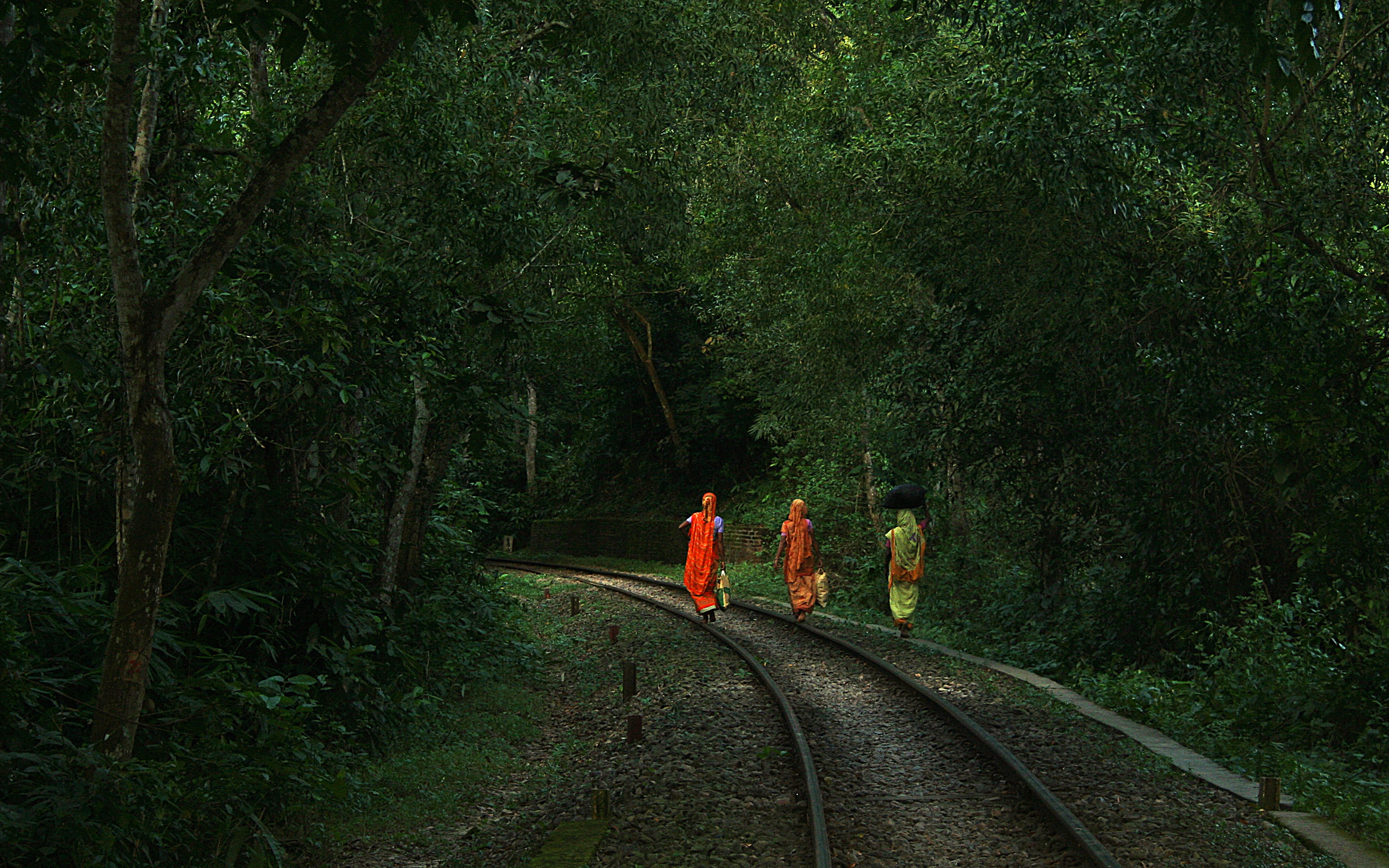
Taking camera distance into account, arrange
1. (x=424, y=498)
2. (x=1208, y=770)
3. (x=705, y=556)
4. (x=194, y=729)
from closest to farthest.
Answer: (x=194, y=729) → (x=1208, y=770) → (x=424, y=498) → (x=705, y=556)

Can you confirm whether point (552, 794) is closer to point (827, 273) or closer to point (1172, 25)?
point (1172, 25)

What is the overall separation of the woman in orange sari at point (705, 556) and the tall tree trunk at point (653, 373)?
15900 mm

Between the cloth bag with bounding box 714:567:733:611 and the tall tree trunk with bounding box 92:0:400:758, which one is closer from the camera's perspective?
the tall tree trunk with bounding box 92:0:400:758

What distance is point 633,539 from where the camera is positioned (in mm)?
32656

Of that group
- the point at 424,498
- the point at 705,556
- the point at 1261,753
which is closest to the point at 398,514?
the point at 424,498

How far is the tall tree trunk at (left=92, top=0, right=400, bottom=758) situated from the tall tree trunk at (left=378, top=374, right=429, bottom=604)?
5.41m

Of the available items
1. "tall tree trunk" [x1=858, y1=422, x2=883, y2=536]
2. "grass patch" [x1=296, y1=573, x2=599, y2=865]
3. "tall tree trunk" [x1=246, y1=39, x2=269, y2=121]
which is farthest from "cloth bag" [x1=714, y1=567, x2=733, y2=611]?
"tall tree trunk" [x1=246, y1=39, x2=269, y2=121]

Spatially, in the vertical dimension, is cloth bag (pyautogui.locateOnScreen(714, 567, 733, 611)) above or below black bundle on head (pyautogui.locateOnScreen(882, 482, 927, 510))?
below

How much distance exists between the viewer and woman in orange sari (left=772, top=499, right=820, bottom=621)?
54.7ft

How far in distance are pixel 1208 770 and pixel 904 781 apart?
7.08 feet

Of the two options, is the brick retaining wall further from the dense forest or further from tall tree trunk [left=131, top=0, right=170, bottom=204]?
tall tree trunk [left=131, top=0, right=170, bottom=204]

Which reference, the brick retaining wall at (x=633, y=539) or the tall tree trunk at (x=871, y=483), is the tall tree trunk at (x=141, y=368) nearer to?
the tall tree trunk at (x=871, y=483)

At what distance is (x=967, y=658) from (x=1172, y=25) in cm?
1002

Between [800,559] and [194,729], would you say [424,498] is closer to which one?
[800,559]
